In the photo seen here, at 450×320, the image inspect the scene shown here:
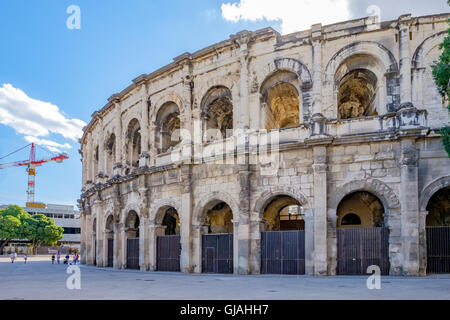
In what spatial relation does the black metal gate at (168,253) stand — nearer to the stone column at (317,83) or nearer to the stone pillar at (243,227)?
the stone pillar at (243,227)

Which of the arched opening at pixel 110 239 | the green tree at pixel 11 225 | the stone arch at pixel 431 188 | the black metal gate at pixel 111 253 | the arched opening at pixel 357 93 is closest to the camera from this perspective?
the stone arch at pixel 431 188

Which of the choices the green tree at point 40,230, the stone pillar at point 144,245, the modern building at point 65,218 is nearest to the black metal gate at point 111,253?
the stone pillar at point 144,245

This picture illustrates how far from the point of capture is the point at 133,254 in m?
20.8

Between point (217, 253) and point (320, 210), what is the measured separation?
15.3 ft

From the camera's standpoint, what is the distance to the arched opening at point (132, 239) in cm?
2072

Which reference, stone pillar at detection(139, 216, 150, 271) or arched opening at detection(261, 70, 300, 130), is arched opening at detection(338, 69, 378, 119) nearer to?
arched opening at detection(261, 70, 300, 130)

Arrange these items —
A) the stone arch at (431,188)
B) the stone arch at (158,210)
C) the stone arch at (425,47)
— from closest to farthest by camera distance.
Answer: the stone arch at (431,188) → the stone arch at (425,47) → the stone arch at (158,210)

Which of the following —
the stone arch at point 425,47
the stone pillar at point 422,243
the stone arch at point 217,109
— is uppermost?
the stone arch at point 425,47

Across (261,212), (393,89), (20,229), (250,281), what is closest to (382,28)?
(393,89)

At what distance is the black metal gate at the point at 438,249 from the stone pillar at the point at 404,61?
430cm

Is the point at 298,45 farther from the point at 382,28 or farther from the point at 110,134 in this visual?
the point at 110,134

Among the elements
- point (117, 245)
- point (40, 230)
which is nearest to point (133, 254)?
point (117, 245)

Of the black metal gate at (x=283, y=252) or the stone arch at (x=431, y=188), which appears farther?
the black metal gate at (x=283, y=252)
